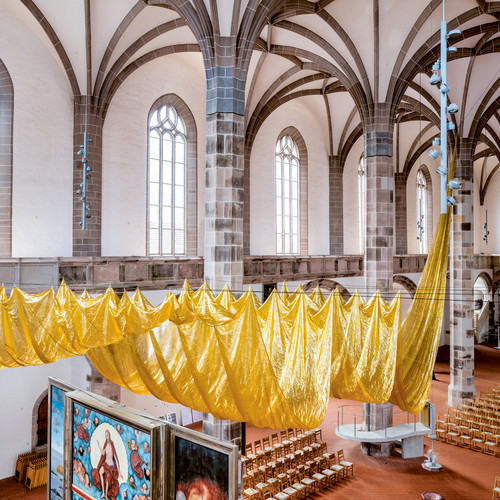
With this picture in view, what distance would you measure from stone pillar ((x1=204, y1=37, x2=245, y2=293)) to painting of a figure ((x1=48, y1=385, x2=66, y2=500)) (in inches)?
175

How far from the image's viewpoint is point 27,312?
7.10 meters

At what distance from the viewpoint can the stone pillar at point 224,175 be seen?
10.9 m

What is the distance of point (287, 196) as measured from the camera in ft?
71.4

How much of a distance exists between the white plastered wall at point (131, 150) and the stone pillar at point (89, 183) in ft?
1.44

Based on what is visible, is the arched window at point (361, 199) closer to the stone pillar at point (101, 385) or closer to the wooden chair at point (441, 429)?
the wooden chair at point (441, 429)

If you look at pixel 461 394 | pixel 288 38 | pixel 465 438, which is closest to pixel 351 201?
pixel 461 394

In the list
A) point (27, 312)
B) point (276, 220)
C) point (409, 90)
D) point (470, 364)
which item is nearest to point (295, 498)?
point (27, 312)

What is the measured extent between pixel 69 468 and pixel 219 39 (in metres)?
8.73

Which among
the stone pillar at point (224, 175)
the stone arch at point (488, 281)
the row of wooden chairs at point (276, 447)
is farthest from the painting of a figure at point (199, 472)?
the stone arch at point (488, 281)

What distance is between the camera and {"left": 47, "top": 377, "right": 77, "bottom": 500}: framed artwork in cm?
705

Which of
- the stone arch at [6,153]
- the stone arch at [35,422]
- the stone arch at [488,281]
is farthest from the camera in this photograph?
the stone arch at [488,281]

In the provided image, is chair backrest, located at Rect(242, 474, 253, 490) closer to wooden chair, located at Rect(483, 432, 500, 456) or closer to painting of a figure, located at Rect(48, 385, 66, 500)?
painting of a figure, located at Rect(48, 385, 66, 500)

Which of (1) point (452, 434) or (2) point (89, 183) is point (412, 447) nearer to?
(1) point (452, 434)

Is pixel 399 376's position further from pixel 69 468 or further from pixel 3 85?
pixel 3 85
